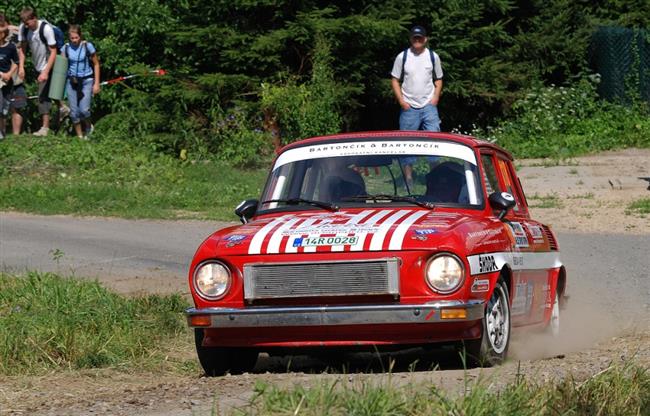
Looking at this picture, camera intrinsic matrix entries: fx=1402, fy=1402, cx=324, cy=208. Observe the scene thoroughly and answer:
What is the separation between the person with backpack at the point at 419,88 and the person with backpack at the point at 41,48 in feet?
25.3

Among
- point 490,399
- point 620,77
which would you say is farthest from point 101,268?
point 620,77

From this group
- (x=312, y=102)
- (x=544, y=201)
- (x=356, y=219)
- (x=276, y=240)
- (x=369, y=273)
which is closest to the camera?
(x=369, y=273)

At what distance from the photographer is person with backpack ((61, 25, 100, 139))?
71.8 ft

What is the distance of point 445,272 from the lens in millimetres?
8125

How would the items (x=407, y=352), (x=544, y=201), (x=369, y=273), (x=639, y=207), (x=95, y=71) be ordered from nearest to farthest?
(x=369, y=273)
(x=407, y=352)
(x=639, y=207)
(x=544, y=201)
(x=95, y=71)

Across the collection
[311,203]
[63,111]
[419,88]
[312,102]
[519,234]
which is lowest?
[519,234]

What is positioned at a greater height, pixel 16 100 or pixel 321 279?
pixel 16 100

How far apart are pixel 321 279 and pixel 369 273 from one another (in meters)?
0.29

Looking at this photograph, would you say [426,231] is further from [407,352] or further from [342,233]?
[407,352]

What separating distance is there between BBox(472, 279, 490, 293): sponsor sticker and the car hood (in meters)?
0.33

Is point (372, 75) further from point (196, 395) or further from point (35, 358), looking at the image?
point (196, 395)

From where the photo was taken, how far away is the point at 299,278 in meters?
8.22

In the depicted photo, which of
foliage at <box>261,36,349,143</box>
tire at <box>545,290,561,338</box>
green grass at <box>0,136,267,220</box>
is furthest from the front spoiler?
foliage at <box>261,36,349,143</box>

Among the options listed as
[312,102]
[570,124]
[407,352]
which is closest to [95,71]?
[312,102]
